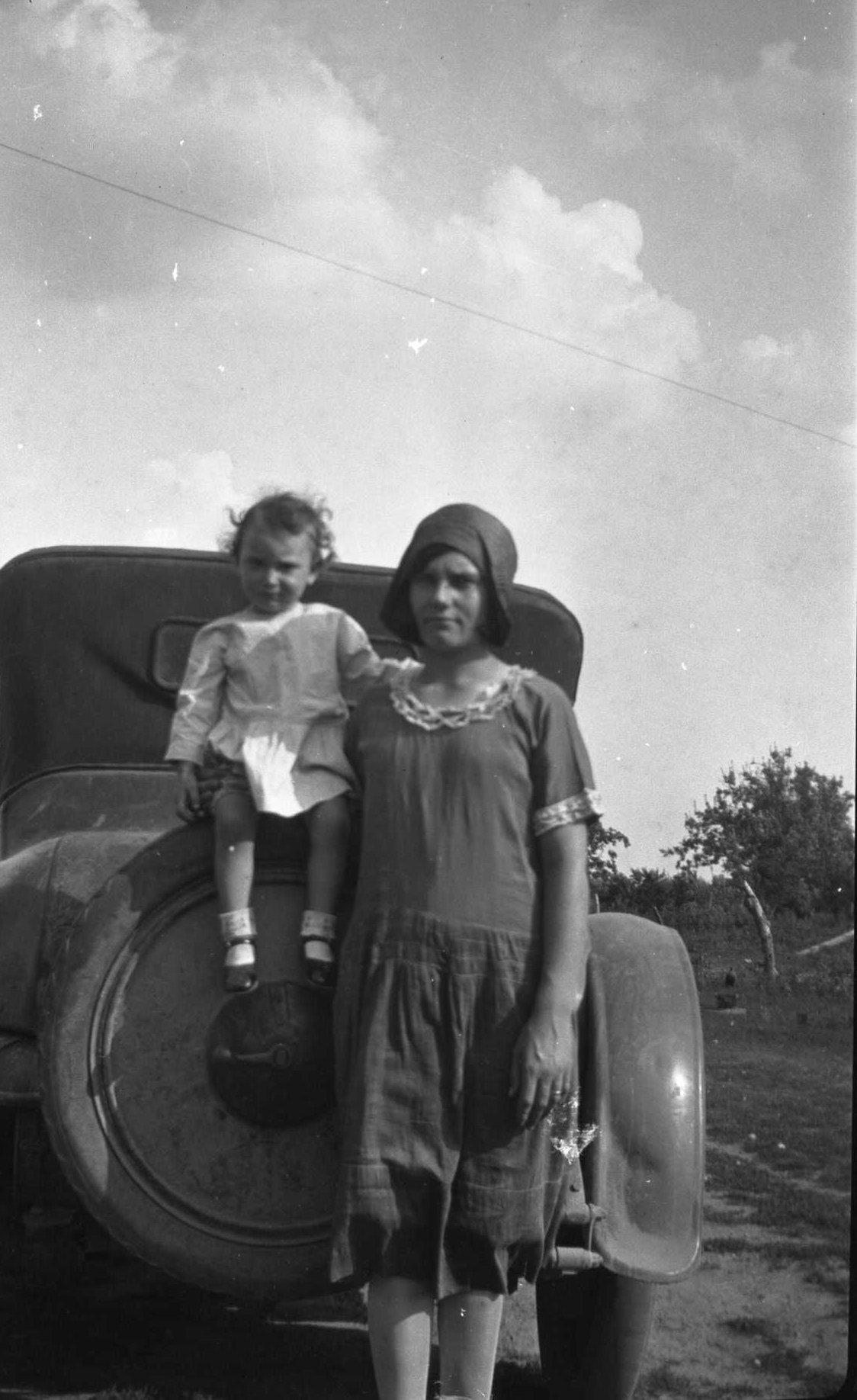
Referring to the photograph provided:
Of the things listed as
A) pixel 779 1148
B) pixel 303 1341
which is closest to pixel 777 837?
pixel 779 1148

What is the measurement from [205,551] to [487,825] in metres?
1.68

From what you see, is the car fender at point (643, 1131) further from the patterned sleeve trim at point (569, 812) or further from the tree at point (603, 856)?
the tree at point (603, 856)

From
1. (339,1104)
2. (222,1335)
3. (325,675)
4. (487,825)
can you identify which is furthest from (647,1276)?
(222,1335)

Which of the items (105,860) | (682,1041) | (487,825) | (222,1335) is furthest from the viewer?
(222,1335)

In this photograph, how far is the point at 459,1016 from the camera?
2.42 metres

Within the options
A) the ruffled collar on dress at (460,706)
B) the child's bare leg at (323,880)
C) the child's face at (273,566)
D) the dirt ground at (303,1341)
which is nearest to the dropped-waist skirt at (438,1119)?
the child's bare leg at (323,880)

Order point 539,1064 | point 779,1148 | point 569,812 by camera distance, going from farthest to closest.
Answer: point 779,1148, point 569,812, point 539,1064

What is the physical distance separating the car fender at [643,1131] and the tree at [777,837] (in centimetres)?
188

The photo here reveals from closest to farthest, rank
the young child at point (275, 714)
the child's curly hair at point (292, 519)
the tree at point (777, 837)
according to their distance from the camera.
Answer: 1. the young child at point (275, 714)
2. the child's curly hair at point (292, 519)
3. the tree at point (777, 837)

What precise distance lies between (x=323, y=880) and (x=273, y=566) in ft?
2.18

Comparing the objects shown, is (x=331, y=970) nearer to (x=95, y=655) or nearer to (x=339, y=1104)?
(x=339, y=1104)

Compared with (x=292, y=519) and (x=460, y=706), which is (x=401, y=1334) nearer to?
(x=460, y=706)

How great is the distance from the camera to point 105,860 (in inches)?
117

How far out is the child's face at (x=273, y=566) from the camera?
2.79 metres
